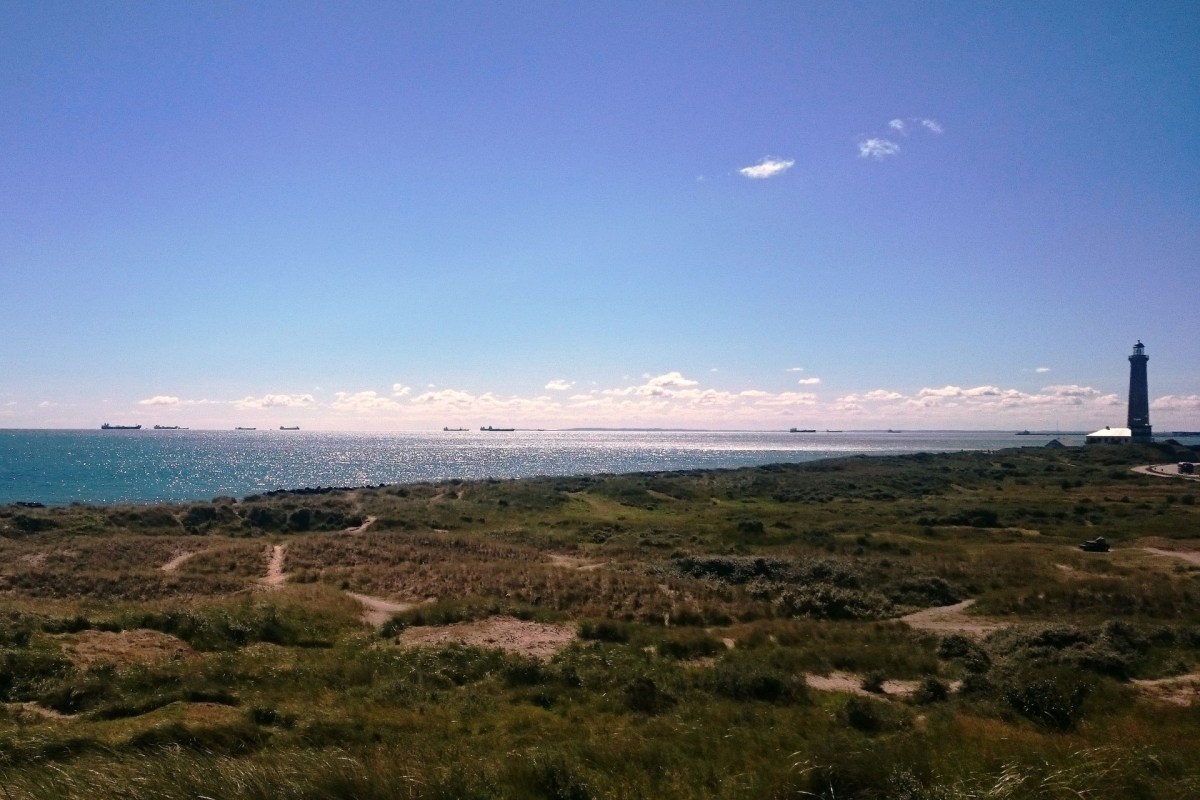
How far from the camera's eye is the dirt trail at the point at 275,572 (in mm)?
33069

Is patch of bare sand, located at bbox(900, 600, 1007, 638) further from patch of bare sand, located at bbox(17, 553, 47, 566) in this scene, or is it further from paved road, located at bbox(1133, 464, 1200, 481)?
paved road, located at bbox(1133, 464, 1200, 481)

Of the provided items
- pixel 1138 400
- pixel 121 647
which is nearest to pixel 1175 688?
pixel 121 647

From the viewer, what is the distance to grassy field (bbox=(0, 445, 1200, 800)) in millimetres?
8172

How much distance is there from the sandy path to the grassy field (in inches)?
15.0

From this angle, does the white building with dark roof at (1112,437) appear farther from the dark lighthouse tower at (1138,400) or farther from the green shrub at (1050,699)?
the green shrub at (1050,699)

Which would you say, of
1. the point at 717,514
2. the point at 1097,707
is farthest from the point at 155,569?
the point at 717,514

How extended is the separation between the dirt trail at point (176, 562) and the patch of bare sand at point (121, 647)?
1802 cm

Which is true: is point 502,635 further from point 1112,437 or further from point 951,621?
point 1112,437

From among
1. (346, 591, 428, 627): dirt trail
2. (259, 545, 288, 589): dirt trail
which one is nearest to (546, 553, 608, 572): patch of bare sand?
(346, 591, 428, 627): dirt trail

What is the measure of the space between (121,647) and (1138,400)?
194423 millimetres

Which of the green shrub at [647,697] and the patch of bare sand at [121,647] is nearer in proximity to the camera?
the green shrub at [647,697]

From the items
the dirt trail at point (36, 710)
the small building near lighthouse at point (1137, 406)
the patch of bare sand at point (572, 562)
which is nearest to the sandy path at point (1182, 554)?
the patch of bare sand at point (572, 562)

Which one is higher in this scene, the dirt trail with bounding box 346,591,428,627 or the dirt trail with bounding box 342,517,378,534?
the dirt trail with bounding box 346,591,428,627

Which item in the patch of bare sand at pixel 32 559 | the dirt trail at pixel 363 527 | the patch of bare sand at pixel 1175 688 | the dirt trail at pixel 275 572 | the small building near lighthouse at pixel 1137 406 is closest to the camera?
the patch of bare sand at pixel 1175 688
